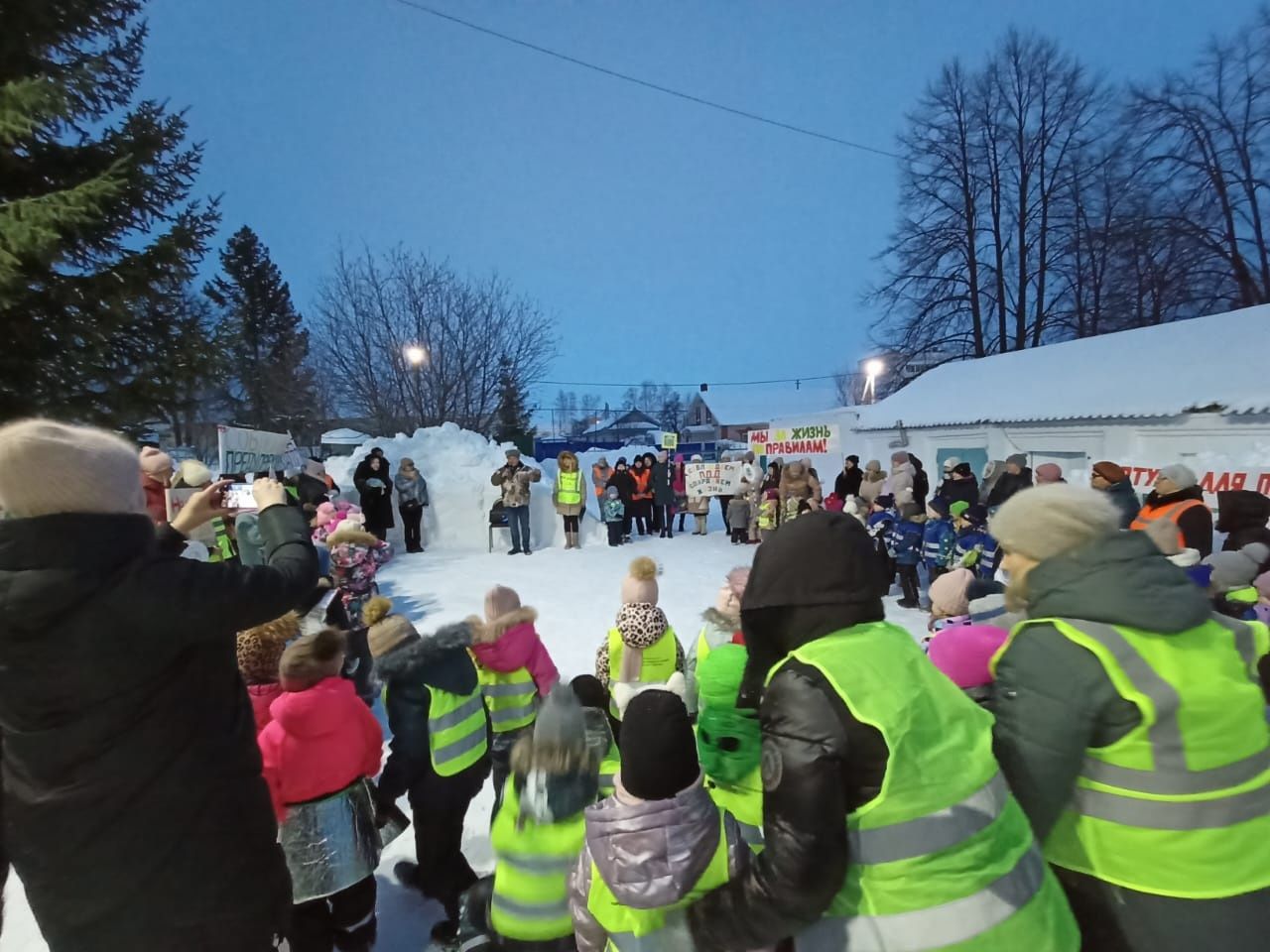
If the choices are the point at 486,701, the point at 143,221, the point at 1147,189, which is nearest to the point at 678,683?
the point at 486,701

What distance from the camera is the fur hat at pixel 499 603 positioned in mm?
3299

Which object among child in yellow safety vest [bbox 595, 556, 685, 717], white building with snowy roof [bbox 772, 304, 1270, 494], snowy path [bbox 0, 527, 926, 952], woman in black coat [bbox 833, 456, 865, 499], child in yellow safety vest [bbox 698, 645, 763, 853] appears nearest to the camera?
child in yellow safety vest [bbox 698, 645, 763, 853]

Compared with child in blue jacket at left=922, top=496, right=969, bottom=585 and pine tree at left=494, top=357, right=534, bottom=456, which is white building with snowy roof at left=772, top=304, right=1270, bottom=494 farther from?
pine tree at left=494, top=357, right=534, bottom=456

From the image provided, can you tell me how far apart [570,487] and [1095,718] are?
1071 cm

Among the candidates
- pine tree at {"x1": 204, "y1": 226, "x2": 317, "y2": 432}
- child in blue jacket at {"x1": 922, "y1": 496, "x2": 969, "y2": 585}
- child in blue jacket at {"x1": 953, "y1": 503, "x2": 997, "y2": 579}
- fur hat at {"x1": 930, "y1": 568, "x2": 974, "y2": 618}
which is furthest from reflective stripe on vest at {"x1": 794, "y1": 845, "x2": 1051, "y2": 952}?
pine tree at {"x1": 204, "y1": 226, "x2": 317, "y2": 432}

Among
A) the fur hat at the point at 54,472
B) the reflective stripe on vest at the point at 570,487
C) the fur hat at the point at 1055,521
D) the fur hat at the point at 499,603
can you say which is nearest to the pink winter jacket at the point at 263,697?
the fur hat at the point at 499,603

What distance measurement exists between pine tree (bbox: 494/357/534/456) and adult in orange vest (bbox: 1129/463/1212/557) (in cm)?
1760

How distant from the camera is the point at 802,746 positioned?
1222 mm

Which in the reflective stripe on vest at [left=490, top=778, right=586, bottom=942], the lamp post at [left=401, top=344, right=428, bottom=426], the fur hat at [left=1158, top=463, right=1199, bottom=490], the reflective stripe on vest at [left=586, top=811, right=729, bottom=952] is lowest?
the reflective stripe on vest at [left=490, top=778, right=586, bottom=942]

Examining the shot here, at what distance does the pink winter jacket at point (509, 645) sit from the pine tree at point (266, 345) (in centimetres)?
2851

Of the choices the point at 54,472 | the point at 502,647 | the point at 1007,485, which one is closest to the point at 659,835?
the point at 54,472

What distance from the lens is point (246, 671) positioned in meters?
2.73

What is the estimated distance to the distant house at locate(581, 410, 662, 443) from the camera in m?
52.8

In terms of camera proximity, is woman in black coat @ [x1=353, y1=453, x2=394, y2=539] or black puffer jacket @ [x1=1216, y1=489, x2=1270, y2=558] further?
woman in black coat @ [x1=353, y1=453, x2=394, y2=539]
